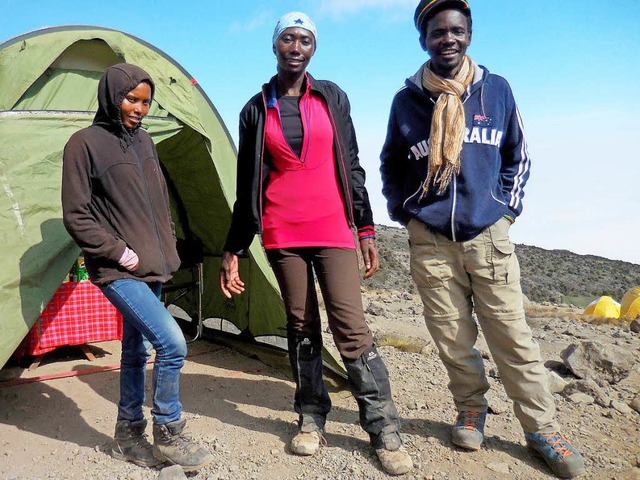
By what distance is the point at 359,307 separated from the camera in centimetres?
313

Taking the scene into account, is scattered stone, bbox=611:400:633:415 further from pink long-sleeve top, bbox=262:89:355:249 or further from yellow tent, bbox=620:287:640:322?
yellow tent, bbox=620:287:640:322

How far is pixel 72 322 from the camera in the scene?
495cm

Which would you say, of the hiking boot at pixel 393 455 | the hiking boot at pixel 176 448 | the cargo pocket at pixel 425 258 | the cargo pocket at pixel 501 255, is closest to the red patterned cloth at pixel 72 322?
the hiking boot at pixel 176 448

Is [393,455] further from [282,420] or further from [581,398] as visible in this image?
[581,398]

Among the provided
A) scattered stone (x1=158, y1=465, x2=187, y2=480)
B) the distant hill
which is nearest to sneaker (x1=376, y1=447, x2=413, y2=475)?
scattered stone (x1=158, y1=465, x2=187, y2=480)

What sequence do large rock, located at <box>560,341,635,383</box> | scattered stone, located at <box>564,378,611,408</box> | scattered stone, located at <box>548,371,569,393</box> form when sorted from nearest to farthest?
1. scattered stone, located at <box>564,378,611,408</box>
2. scattered stone, located at <box>548,371,569,393</box>
3. large rock, located at <box>560,341,635,383</box>

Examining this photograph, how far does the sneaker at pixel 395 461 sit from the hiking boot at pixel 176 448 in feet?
3.10

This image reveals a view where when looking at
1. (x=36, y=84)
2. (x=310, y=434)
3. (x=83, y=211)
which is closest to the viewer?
(x=83, y=211)

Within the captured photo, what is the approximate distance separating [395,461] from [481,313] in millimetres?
904

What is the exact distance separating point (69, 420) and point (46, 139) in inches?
72.8

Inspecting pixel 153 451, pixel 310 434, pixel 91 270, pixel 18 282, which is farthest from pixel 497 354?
pixel 18 282

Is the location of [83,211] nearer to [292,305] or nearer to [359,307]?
[292,305]

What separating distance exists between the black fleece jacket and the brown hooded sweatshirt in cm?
45

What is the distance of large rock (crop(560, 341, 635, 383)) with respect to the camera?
195 inches
